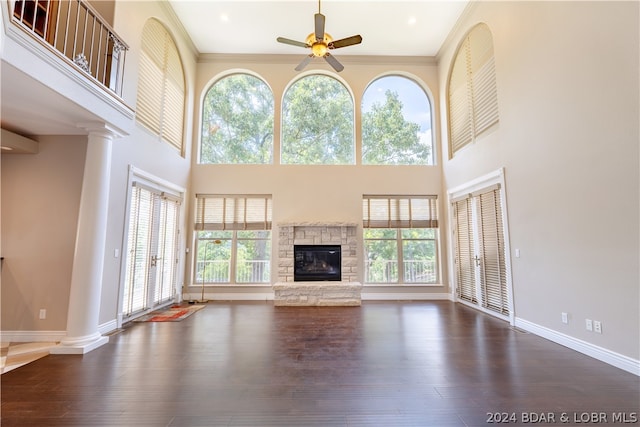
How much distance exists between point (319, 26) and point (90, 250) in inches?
166

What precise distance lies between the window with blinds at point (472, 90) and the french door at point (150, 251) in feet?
20.8

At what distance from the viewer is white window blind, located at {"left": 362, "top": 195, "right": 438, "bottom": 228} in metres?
6.86

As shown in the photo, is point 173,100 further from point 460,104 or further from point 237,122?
point 460,104

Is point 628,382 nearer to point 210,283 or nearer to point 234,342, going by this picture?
point 234,342

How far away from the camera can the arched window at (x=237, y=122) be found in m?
7.04

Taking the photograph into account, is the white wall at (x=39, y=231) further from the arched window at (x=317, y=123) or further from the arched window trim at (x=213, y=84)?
the arched window at (x=317, y=123)

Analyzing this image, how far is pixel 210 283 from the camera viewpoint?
21.7 ft

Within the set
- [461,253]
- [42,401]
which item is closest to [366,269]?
[461,253]

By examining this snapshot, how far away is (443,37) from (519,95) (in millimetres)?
3117

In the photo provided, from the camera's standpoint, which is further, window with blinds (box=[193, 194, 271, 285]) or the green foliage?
the green foliage

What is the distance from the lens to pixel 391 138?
7141mm

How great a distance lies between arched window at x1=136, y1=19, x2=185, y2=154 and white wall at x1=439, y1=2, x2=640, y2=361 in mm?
6201

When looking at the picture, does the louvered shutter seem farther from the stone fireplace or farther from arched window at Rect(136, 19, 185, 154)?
the stone fireplace

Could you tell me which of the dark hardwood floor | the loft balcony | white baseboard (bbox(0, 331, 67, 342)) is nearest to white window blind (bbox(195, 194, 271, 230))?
the dark hardwood floor
